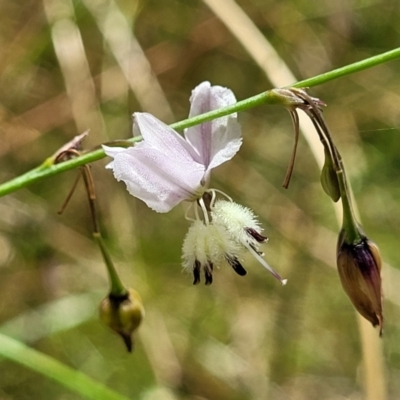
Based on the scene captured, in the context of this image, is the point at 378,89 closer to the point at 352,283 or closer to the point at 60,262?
the point at 60,262

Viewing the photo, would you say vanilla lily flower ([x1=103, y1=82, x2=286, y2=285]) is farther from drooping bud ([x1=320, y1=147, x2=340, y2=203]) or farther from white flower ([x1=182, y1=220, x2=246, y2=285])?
drooping bud ([x1=320, y1=147, x2=340, y2=203])

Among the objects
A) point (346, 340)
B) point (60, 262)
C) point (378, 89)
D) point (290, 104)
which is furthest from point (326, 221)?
point (290, 104)

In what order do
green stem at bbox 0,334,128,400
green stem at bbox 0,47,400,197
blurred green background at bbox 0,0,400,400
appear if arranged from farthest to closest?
blurred green background at bbox 0,0,400,400
green stem at bbox 0,334,128,400
green stem at bbox 0,47,400,197


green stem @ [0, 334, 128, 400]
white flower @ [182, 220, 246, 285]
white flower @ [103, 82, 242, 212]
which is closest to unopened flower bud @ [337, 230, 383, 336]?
white flower @ [182, 220, 246, 285]

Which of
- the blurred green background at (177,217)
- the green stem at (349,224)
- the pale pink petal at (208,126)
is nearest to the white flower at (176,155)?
the pale pink petal at (208,126)

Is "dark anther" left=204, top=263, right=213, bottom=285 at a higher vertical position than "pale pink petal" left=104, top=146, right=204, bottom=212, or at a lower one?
lower

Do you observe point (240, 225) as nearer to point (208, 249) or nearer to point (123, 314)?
point (208, 249)
